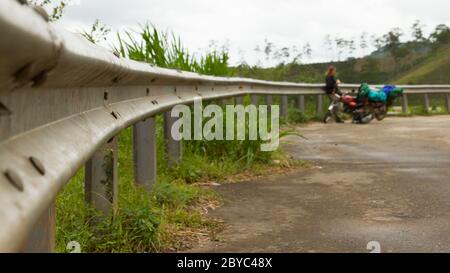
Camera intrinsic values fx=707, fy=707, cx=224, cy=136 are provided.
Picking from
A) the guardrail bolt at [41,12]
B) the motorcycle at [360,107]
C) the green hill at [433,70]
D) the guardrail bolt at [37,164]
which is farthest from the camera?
the green hill at [433,70]

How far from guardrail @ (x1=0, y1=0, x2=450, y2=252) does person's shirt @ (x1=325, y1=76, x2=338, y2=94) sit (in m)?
14.7

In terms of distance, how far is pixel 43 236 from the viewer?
2176 millimetres

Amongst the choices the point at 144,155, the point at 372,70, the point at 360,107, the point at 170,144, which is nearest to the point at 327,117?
the point at 360,107

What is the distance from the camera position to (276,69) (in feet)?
60.6

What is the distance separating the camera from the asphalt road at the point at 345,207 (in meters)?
3.95

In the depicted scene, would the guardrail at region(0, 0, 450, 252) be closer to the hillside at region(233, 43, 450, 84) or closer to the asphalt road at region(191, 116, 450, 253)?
the asphalt road at region(191, 116, 450, 253)

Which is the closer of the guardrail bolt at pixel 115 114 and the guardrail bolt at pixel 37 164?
Result: the guardrail bolt at pixel 37 164

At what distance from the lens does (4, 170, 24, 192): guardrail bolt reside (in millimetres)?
1460

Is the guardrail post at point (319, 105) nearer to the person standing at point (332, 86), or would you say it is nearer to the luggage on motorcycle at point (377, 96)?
the person standing at point (332, 86)

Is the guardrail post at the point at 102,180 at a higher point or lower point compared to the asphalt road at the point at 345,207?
higher

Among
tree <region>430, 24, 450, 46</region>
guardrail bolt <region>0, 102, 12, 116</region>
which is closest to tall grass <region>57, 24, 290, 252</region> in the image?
guardrail bolt <region>0, 102, 12, 116</region>

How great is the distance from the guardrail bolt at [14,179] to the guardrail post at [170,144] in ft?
15.7

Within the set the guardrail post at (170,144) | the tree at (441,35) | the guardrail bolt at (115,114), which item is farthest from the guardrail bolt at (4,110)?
the tree at (441,35)
